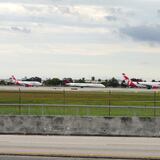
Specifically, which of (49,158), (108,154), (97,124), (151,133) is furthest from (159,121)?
(49,158)

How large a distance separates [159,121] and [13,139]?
550 centimetres

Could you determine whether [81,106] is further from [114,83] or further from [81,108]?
[114,83]

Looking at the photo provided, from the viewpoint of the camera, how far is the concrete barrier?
23016 millimetres

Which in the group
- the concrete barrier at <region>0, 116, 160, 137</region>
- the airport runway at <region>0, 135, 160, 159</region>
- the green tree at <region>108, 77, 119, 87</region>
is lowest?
the airport runway at <region>0, 135, 160, 159</region>

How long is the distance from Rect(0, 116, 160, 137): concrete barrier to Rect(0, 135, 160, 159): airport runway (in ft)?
2.76

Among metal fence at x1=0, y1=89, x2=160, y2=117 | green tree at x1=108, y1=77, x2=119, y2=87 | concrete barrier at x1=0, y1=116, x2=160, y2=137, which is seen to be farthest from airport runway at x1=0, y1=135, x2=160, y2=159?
green tree at x1=108, y1=77, x2=119, y2=87

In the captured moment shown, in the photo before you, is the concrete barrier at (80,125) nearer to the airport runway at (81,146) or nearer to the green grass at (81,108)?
the airport runway at (81,146)

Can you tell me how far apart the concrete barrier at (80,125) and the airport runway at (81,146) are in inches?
33.1

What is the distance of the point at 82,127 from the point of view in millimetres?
23281

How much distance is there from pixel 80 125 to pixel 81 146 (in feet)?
15.8

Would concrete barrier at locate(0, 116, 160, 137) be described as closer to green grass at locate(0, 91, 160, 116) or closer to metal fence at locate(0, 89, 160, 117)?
metal fence at locate(0, 89, 160, 117)

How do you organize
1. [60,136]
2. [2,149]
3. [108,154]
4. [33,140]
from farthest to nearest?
[60,136]
[33,140]
[2,149]
[108,154]

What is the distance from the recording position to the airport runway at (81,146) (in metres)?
16.1

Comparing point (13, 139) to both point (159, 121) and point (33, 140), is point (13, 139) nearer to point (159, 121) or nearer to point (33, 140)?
point (33, 140)
